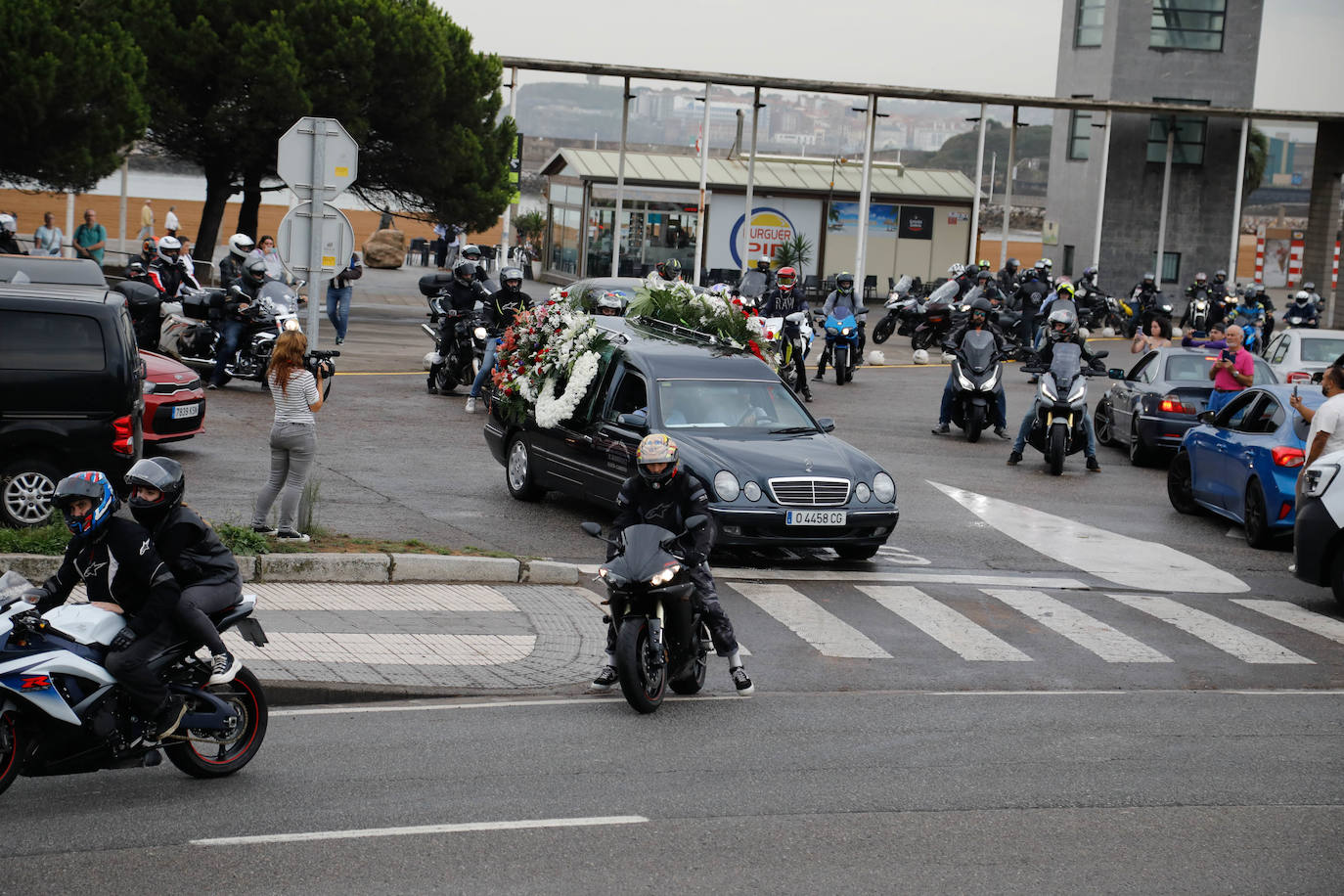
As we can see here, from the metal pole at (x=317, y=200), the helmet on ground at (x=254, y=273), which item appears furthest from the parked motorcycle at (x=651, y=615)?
the helmet on ground at (x=254, y=273)

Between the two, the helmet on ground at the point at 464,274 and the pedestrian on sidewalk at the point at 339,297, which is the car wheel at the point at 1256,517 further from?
the pedestrian on sidewalk at the point at 339,297

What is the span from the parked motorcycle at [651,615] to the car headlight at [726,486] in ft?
11.6

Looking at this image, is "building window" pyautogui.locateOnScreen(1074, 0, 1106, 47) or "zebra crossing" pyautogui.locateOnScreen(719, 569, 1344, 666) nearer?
"zebra crossing" pyautogui.locateOnScreen(719, 569, 1344, 666)

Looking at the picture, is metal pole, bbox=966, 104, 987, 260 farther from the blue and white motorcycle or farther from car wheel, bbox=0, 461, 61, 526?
the blue and white motorcycle

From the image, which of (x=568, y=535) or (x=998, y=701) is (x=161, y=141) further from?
(x=998, y=701)

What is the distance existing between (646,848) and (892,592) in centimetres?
658

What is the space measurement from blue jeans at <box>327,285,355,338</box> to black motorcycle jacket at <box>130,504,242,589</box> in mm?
21009

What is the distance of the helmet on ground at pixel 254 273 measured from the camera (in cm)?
2200

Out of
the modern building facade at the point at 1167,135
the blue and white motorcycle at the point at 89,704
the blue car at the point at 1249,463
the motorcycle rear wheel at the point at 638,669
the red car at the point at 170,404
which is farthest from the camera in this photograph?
the modern building facade at the point at 1167,135

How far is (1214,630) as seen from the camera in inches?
477

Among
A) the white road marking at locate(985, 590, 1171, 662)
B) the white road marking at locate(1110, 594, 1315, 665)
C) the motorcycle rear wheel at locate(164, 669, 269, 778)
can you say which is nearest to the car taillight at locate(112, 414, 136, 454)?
the motorcycle rear wheel at locate(164, 669, 269, 778)

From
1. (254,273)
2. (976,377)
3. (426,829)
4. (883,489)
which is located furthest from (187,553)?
(976,377)

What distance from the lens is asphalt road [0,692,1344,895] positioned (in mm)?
6305

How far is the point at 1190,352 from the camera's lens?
21.9 metres
